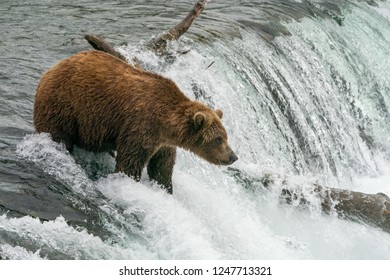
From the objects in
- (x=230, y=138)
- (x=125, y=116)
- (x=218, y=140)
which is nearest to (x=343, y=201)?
(x=218, y=140)

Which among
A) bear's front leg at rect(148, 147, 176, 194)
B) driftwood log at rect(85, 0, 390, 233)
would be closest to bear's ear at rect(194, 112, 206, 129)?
bear's front leg at rect(148, 147, 176, 194)

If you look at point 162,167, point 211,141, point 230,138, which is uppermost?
A: point 211,141

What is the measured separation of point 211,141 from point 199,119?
0.28 meters

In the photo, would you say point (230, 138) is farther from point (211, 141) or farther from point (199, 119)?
point (199, 119)

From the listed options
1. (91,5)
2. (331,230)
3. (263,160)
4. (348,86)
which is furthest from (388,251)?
(91,5)

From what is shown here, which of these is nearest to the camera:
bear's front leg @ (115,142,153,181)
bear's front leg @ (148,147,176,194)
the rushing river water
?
the rushing river water

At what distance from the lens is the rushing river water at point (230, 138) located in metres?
5.91

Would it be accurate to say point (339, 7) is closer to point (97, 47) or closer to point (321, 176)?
point (321, 176)

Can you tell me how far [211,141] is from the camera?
664cm

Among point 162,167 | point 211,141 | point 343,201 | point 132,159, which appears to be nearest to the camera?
point 132,159

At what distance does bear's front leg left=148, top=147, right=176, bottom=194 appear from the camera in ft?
22.1

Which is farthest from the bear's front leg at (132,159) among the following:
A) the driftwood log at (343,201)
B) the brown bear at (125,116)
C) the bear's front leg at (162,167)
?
the driftwood log at (343,201)

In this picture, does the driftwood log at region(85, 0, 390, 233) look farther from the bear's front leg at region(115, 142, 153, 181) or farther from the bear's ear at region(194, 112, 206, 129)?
the bear's front leg at region(115, 142, 153, 181)
